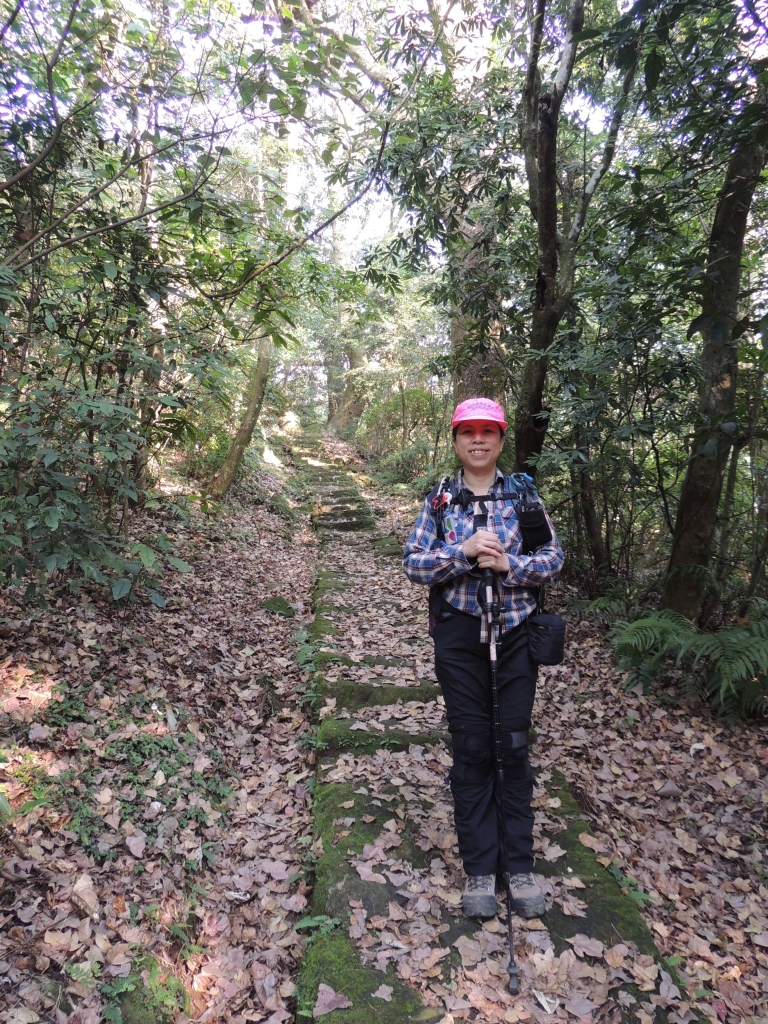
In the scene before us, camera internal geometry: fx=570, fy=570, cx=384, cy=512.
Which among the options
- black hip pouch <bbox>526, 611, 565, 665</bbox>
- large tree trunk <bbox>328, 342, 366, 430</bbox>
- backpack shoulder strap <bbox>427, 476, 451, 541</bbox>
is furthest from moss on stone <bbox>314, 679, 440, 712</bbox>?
large tree trunk <bbox>328, 342, 366, 430</bbox>

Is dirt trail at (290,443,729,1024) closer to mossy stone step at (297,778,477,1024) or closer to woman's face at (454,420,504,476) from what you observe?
mossy stone step at (297,778,477,1024)

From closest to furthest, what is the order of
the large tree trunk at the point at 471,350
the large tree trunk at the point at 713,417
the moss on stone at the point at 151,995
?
1. the moss on stone at the point at 151,995
2. the large tree trunk at the point at 713,417
3. the large tree trunk at the point at 471,350

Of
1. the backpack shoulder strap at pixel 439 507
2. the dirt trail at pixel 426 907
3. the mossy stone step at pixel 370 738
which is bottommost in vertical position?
the dirt trail at pixel 426 907

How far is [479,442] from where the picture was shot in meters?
2.86

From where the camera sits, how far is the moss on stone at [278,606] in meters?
6.84

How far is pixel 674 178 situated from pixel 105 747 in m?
6.89

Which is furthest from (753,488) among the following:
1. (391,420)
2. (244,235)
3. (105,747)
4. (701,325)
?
(391,420)

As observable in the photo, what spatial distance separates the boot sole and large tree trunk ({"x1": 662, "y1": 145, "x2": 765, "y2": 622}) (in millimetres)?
3469

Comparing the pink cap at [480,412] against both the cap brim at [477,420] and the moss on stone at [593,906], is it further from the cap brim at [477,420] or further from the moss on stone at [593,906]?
the moss on stone at [593,906]

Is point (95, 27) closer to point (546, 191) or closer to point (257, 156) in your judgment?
point (546, 191)

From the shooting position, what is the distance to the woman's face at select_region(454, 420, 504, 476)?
9.37ft

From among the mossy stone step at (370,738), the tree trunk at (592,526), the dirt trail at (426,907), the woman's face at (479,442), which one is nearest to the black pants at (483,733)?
the dirt trail at (426,907)

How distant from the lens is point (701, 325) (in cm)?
337

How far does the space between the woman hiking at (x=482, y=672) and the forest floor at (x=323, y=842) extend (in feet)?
0.90
